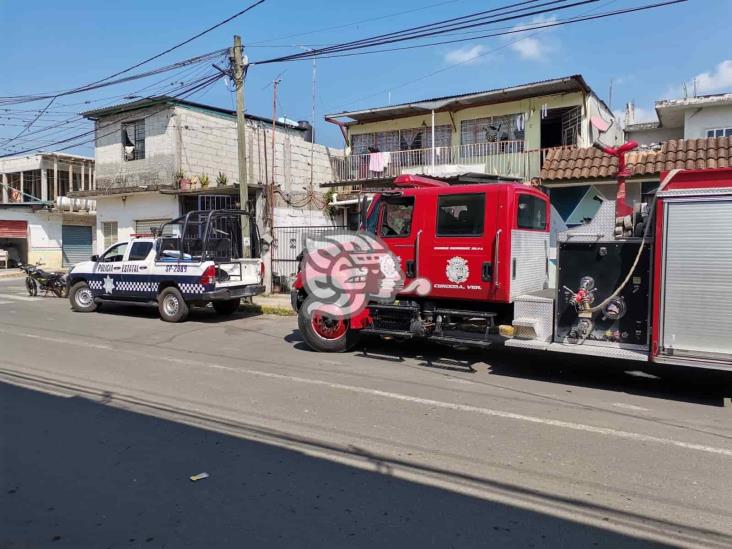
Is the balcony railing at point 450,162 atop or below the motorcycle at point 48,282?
atop

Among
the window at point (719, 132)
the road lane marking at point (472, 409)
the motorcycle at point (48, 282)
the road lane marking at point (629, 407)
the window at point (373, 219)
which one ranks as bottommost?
the road lane marking at point (629, 407)

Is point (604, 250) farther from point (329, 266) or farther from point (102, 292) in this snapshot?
point (102, 292)

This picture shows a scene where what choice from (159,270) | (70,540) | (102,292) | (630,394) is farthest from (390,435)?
(102,292)

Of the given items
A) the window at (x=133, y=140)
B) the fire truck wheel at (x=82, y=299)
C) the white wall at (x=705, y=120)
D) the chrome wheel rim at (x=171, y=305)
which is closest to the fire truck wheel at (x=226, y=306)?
the chrome wheel rim at (x=171, y=305)

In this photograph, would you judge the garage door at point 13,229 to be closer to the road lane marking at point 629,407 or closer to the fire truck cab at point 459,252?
the fire truck cab at point 459,252

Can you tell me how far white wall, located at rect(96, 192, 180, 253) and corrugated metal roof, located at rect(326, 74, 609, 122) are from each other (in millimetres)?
7440

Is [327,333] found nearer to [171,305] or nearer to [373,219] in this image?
[373,219]

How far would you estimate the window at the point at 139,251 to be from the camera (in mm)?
12905

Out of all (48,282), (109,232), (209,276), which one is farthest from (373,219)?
(109,232)

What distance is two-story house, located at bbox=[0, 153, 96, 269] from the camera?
1210 inches

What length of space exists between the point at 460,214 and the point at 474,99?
502 inches

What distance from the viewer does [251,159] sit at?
21.2 m

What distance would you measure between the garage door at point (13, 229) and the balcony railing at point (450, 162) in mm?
20356

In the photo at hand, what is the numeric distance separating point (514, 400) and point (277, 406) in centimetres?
263
